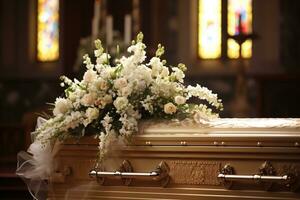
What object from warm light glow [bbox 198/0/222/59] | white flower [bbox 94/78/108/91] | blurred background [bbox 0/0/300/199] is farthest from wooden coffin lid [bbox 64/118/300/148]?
warm light glow [bbox 198/0/222/59]

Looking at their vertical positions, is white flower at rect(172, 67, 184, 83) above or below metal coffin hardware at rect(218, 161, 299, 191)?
above

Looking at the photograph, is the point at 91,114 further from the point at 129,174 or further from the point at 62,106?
the point at 129,174

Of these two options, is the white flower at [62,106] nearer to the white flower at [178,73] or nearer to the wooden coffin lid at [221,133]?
the wooden coffin lid at [221,133]

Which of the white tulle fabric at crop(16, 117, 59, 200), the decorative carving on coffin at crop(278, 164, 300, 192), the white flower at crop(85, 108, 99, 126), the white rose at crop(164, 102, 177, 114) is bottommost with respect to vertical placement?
the white tulle fabric at crop(16, 117, 59, 200)

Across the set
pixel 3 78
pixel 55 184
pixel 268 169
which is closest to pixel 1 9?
pixel 3 78

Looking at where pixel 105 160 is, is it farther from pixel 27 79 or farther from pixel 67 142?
pixel 27 79

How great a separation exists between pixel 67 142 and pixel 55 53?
19.6ft

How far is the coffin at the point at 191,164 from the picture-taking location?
250 cm

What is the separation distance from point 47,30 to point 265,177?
6990 millimetres

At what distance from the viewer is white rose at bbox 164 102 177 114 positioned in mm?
2894

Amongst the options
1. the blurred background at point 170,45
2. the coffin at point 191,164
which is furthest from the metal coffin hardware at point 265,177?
the blurred background at point 170,45

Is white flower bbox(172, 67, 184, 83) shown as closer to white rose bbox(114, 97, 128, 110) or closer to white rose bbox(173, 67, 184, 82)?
white rose bbox(173, 67, 184, 82)

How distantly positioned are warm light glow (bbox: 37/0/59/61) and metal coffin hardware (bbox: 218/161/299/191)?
6.57m

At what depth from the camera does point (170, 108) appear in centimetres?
290
